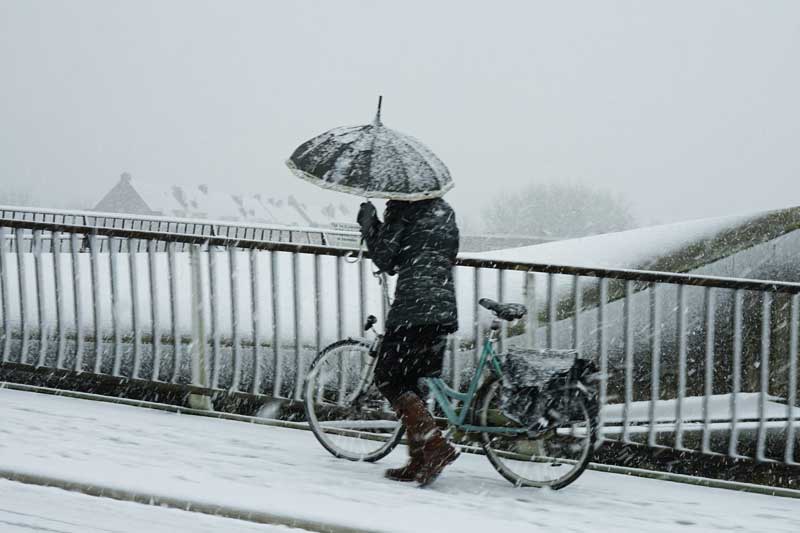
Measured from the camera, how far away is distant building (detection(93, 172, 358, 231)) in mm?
86500

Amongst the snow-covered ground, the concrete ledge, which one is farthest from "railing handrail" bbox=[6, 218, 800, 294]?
the snow-covered ground

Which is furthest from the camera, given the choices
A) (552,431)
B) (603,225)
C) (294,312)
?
(603,225)

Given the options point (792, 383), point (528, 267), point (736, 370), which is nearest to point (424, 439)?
point (528, 267)

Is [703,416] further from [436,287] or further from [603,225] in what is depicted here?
[603,225]

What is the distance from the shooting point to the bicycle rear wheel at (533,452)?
16.6 ft

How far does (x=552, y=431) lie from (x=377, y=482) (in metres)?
1.08

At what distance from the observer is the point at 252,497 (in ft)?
15.3

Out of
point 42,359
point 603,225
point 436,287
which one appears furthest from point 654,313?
point 603,225

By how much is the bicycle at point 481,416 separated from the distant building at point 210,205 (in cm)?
6150

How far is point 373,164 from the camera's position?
4.95m

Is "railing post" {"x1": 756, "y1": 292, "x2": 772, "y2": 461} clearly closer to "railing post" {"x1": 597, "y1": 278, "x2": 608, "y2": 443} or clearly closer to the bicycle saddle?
"railing post" {"x1": 597, "y1": 278, "x2": 608, "y2": 443}

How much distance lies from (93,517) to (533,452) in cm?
246

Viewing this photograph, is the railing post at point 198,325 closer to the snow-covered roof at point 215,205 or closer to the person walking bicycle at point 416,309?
the person walking bicycle at point 416,309

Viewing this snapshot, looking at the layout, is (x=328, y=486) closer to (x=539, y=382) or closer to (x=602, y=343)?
(x=539, y=382)
